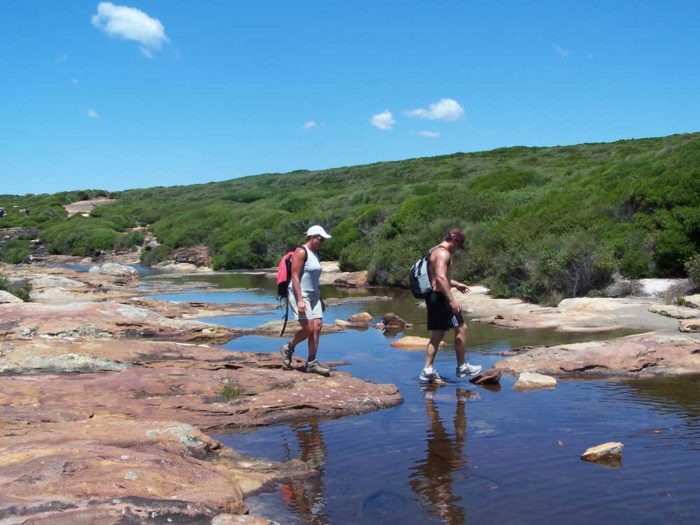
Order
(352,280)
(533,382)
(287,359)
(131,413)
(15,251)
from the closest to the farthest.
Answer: (131,413) < (533,382) < (287,359) < (352,280) < (15,251)

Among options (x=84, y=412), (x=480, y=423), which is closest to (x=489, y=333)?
(x=480, y=423)

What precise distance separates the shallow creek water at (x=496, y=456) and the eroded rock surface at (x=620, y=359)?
1.67 ft

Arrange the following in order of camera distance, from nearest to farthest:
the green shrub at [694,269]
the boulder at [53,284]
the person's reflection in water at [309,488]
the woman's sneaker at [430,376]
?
the person's reflection in water at [309,488], the woman's sneaker at [430,376], the green shrub at [694,269], the boulder at [53,284]

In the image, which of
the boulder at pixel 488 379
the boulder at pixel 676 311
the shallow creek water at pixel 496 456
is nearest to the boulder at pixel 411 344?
the shallow creek water at pixel 496 456

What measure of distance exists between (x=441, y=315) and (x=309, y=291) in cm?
174

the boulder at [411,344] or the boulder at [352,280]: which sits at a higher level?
the boulder at [352,280]

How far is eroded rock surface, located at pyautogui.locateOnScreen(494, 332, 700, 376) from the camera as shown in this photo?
31.4 ft

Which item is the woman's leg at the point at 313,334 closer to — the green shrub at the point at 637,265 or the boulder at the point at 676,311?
the boulder at the point at 676,311

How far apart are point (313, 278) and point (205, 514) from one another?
4689 millimetres

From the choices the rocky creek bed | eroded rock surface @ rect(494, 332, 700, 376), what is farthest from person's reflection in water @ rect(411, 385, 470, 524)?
eroded rock surface @ rect(494, 332, 700, 376)

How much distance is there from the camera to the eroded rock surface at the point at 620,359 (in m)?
9.57

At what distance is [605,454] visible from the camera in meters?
5.96

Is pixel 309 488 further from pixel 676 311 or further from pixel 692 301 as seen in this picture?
pixel 692 301

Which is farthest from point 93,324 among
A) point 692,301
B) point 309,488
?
point 692,301
